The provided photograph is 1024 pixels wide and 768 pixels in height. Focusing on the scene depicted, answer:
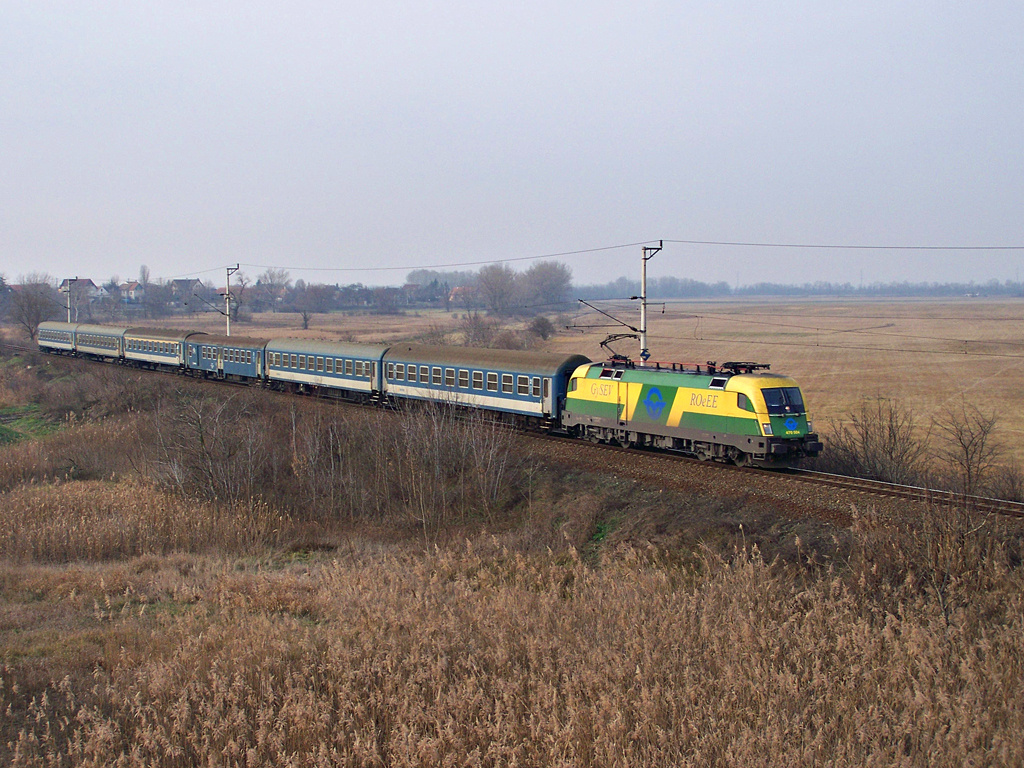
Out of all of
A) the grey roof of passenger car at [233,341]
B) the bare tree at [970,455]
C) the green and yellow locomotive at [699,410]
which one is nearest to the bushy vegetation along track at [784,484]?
the green and yellow locomotive at [699,410]

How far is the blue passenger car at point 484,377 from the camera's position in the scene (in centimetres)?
2745

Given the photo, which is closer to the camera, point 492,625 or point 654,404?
point 492,625

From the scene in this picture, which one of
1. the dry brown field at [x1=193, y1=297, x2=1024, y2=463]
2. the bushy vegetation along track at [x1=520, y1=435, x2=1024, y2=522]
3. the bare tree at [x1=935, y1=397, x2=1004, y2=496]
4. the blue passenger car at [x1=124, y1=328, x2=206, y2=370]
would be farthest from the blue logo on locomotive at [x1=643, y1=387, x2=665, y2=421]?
the blue passenger car at [x1=124, y1=328, x2=206, y2=370]

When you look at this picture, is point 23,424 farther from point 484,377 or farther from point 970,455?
point 970,455

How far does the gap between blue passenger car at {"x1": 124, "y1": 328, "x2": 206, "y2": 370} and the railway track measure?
32.3 m

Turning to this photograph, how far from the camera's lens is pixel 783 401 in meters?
20.8

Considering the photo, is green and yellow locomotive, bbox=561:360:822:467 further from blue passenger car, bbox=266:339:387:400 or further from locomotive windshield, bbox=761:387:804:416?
blue passenger car, bbox=266:339:387:400

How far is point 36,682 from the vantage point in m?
10.6

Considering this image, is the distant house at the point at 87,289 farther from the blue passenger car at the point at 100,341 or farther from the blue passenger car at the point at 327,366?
the blue passenger car at the point at 327,366

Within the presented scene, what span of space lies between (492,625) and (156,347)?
47835mm

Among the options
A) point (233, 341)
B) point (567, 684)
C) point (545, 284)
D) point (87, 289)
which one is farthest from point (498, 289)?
point (567, 684)

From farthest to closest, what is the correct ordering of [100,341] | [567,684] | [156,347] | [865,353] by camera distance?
[865,353] → [100,341] → [156,347] → [567,684]

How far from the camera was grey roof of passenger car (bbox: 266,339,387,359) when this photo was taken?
117 feet

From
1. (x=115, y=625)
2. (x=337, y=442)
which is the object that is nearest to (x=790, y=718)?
(x=115, y=625)
